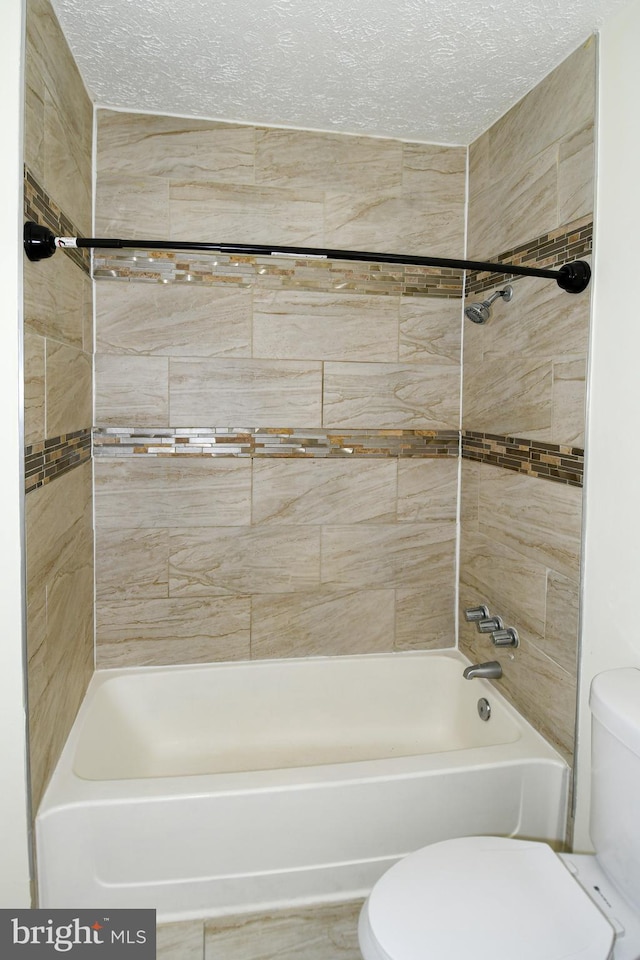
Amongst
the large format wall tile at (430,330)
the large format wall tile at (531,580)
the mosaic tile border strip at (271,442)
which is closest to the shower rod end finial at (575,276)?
the large format wall tile at (531,580)

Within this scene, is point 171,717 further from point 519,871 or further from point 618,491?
point 618,491

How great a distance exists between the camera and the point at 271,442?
8.12ft

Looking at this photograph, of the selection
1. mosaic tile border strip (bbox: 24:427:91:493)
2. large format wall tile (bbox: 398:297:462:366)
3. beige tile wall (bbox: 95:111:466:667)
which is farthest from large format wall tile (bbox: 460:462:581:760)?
mosaic tile border strip (bbox: 24:427:91:493)

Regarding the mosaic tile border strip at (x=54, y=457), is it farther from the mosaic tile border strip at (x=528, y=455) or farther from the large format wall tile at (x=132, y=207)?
the mosaic tile border strip at (x=528, y=455)

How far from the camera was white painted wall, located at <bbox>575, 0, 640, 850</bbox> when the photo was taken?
161 cm

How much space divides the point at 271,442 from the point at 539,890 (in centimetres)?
163

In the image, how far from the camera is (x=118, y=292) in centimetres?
233

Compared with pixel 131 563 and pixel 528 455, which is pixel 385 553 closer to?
pixel 528 455

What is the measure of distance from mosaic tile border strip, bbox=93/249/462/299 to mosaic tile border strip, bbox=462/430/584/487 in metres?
0.62

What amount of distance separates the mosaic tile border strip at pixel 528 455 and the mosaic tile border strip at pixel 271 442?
0.16 m

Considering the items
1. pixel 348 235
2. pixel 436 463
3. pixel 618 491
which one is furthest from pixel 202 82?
pixel 618 491

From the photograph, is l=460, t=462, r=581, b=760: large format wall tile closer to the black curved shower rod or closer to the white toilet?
the white toilet

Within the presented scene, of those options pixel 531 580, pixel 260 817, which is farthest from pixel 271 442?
pixel 260 817

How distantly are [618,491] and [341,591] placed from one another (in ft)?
3.99
